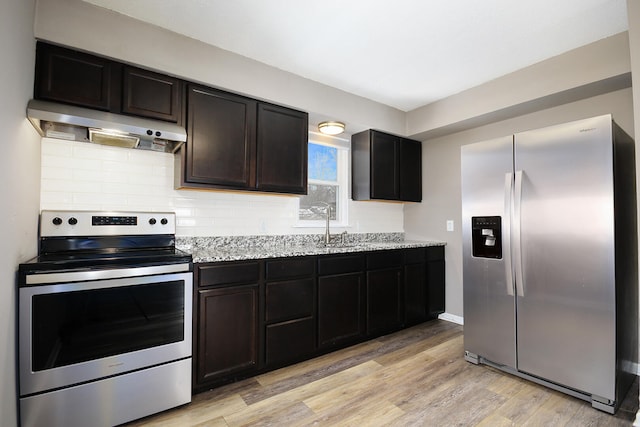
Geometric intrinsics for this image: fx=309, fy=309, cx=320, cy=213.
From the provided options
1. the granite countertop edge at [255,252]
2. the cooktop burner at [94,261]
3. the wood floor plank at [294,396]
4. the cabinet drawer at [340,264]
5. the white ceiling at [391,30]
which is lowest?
the wood floor plank at [294,396]

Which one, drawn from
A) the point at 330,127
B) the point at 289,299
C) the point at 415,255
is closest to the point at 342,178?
the point at 330,127

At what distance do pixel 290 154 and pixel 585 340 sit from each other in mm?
2631

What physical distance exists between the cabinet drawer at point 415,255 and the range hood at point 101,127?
2510 mm

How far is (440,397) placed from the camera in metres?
2.14

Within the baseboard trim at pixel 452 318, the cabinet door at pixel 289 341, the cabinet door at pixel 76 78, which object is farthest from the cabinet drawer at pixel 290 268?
the baseboard trim at pixel 452 318

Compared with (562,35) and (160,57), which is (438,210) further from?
(160,57)

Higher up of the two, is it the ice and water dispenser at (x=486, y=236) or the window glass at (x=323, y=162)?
the window glass at (x=323, y=162)

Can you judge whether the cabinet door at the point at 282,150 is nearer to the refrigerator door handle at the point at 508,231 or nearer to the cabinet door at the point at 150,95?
the cabinet door at the point at 150,95

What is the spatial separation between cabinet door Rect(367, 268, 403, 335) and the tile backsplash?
925 mm

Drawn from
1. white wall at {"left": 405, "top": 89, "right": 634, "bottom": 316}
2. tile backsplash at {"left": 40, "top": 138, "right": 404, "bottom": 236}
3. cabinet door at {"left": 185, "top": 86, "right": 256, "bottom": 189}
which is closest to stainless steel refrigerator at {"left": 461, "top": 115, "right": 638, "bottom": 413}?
white wall at {"left": 405, "top": 89, "right": 634, "bottom": 316}

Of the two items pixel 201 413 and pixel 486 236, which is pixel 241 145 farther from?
pixel 486 236

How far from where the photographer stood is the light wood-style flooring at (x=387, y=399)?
6.16ft

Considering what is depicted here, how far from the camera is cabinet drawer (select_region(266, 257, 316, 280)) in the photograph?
245 cm

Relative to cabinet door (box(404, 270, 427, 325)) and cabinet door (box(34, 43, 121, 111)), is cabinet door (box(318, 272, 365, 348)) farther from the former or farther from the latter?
cabinet door (box(34, 43, 121, 111))
